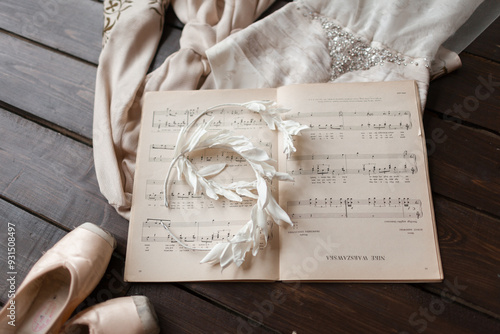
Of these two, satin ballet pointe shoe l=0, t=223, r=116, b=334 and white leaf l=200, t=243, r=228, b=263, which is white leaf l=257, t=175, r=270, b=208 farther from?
satin ballet pointe shoe l=0, t=223, r=116, b=334

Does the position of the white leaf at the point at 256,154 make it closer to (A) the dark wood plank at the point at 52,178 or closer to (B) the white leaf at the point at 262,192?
(B) the white leaf at the point at 262,192

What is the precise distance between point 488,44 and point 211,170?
687 millimetres

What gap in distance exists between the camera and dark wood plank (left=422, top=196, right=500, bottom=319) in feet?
2.35

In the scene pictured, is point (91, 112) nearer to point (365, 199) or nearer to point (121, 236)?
point (121, 236)

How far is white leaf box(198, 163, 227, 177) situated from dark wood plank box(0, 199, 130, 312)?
24 cm

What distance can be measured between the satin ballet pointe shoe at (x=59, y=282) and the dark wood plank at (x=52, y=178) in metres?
0.05

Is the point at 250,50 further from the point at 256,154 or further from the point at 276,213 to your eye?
the point at 276,213

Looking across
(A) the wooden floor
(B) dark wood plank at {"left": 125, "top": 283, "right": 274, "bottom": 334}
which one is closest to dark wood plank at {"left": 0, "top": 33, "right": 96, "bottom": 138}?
(A) the wooden floor

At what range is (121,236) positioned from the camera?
2.67 ft

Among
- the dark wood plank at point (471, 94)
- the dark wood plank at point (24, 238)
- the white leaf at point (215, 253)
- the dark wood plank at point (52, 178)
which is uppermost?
the dark wood plank at point (471, 94)

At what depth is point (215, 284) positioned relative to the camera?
76 cm

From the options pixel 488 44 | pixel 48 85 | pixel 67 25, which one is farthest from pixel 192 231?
pixel 488 44

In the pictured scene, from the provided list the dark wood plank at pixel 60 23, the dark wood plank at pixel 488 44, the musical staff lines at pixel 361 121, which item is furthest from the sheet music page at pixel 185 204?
the dark wood plank at pixel 488 44

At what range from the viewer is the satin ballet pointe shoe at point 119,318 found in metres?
0.71
